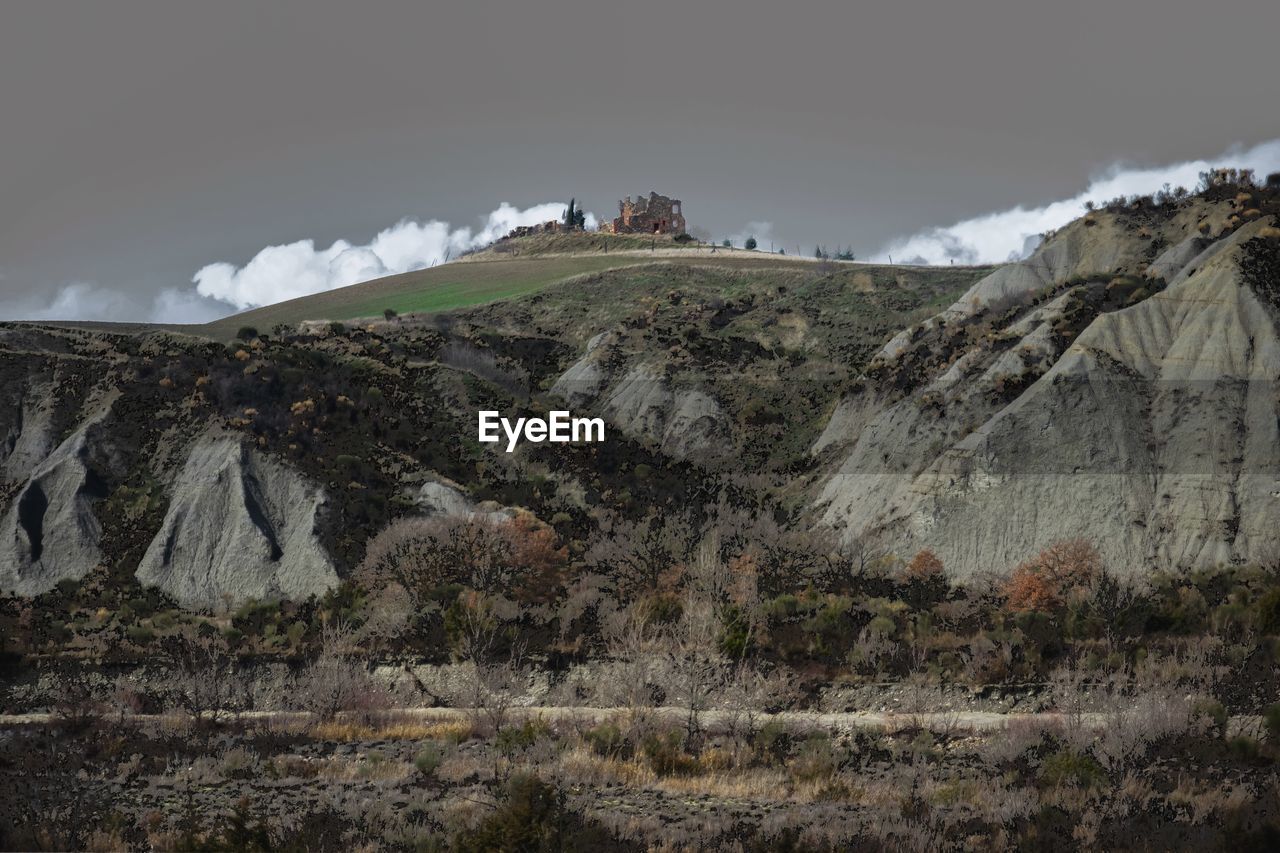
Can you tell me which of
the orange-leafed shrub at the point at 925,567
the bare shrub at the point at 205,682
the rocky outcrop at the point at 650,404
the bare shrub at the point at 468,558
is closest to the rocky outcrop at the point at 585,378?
the rocky outcrop at the point at 650,404

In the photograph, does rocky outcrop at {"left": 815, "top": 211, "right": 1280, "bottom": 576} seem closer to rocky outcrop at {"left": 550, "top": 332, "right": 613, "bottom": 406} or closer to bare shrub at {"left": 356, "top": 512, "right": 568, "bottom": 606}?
bare shrub at {"left": 356, "top": 512, "right": 568, "bottom": 606}

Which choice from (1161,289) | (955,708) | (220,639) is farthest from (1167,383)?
(220,639)

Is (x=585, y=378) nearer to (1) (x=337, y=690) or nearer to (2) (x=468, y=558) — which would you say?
(2) (x=468, y=558)

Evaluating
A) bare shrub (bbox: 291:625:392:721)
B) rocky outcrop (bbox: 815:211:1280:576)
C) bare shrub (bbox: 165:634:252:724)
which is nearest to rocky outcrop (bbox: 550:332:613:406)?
rocky outcrop (bbox: 815:211:1280:576)

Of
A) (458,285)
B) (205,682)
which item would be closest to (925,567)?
(205,682)

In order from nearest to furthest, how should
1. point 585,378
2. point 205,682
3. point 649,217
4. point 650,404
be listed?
point 205,682 < point 650,404 < point 585,378 < point 649,217
